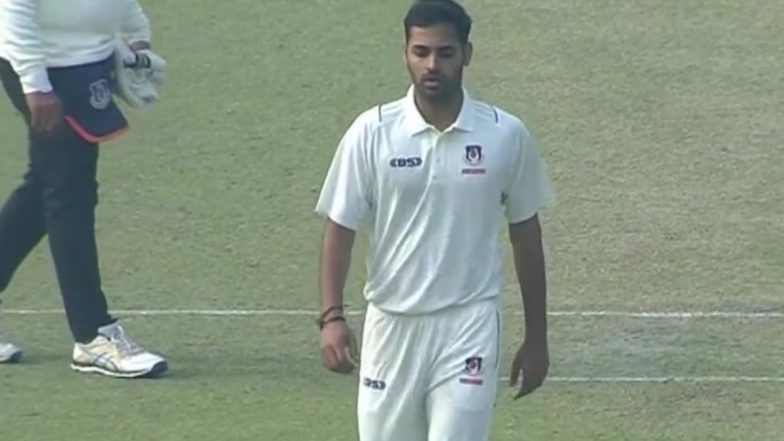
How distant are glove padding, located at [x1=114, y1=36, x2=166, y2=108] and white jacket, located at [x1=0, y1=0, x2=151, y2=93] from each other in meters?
0.09

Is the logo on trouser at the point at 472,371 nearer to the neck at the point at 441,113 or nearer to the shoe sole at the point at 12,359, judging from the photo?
the neck at the point at 441,113

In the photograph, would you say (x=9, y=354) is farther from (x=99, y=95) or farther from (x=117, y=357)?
(x=99, y=95)

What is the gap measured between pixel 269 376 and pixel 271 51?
16.8ft

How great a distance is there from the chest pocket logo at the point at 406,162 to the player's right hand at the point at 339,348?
0.47 meters

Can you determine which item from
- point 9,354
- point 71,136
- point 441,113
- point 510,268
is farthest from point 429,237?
point 510,268

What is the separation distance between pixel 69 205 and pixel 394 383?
270 centimetres

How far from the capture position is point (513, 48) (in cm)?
1352

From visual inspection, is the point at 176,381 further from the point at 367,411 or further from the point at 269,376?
the point at 367,411

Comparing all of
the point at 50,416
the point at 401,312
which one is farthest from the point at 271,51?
the point at 401,312

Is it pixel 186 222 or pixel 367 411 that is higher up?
pixel 367 411

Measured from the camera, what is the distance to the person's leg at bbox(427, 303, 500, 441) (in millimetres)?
6207

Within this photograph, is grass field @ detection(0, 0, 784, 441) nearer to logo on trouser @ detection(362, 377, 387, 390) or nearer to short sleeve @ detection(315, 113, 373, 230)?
logo on trouser @ detection(362, 377, 387, 390)

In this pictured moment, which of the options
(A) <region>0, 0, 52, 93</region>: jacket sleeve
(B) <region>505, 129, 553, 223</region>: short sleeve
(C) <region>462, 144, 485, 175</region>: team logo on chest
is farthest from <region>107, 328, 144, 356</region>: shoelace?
(C) <region>462, 144, 485, 175</region>: team logo on chest

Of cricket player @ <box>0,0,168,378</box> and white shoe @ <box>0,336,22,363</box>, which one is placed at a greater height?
cricket player @ <box>0,0,168,378</box>
